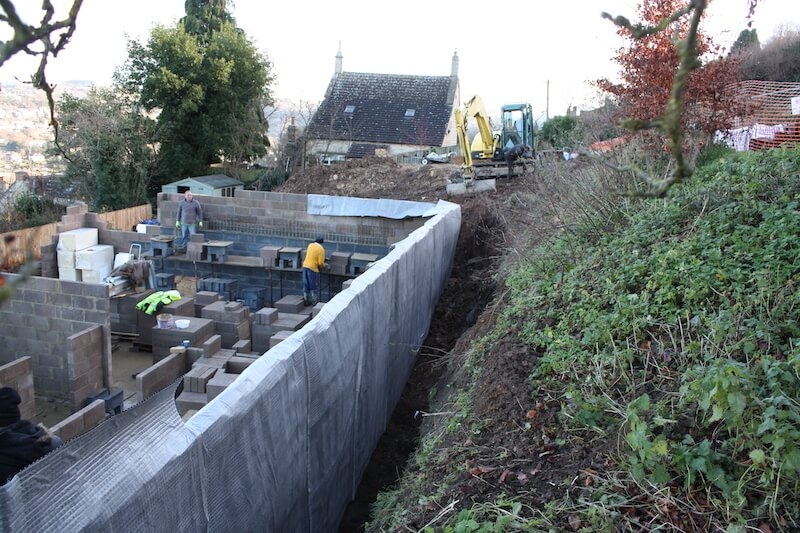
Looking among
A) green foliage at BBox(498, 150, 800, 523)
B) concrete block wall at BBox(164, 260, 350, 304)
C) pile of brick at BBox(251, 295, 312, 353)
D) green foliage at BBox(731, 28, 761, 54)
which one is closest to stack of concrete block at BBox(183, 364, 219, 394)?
green foliage at BBox(498, 150, 800, 523)

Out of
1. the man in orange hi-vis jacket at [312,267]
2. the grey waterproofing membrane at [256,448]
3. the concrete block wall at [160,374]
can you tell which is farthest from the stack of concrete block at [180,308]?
the grey waterproofing membrane at [256,448]

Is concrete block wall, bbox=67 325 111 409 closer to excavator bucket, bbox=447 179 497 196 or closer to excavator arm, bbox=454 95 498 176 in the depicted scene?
excavator bucket, bbox=447 179 497 196

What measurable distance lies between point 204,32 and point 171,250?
17.7 m

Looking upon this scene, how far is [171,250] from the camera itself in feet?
52.6

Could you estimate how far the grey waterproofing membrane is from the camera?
280 centimetres

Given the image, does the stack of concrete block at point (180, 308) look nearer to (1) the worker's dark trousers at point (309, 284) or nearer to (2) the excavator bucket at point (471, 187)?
(1) the worker's dark trousers at point (309, 284)

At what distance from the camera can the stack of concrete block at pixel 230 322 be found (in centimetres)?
1133

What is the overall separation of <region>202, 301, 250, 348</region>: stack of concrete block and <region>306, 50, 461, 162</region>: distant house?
808 inches

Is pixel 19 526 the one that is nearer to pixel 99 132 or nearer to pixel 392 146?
pixel 99 132

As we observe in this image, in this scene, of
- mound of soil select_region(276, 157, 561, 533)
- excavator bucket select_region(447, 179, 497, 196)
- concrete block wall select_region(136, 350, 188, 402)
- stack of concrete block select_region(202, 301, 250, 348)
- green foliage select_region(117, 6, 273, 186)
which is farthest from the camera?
green foliage select_region(117, 6, 273, 186)

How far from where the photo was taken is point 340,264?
571 inches

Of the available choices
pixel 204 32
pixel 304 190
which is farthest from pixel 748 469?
pixel 204 32

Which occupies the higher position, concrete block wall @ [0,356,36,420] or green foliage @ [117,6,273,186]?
green foliage @ [117,6,273,186]

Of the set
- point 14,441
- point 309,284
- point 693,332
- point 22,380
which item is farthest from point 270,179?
point 693,332
